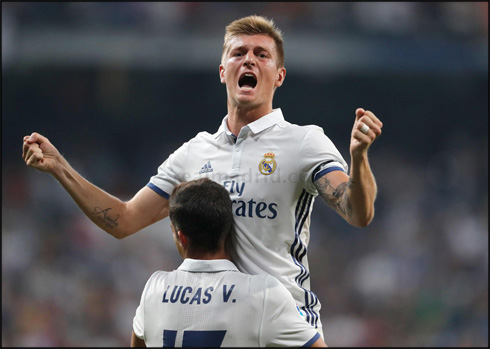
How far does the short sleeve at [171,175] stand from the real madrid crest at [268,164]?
0.55 m

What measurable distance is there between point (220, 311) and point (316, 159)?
897 mm

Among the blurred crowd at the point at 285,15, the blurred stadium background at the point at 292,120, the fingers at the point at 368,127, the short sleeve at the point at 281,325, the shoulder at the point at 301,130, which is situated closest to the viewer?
the fingers at the point at 368,127

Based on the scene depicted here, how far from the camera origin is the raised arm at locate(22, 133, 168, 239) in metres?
3.70

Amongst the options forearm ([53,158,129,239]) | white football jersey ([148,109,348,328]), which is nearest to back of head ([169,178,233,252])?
white football jersey ([148,109,348,328])

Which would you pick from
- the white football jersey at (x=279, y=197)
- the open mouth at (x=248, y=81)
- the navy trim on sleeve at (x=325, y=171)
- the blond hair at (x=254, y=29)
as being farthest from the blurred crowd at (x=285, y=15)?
the navy trim on sleeve at (x=325, y=171)

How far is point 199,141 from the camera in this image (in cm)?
397

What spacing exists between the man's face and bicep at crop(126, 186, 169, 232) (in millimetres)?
710

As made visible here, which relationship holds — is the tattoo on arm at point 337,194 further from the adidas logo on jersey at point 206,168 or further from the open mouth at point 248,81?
the open mouth at point 248,81

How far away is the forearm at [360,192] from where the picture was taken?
3057mm

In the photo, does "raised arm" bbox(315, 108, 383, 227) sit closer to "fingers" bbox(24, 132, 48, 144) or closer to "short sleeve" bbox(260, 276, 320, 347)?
"short sleeve" bbox(260, 276, 320, 347)

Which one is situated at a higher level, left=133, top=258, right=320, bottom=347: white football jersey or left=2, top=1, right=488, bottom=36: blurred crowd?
left=2, top=1, right=488, bottom=36: blurred crowd

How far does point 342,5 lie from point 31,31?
6.51 meters

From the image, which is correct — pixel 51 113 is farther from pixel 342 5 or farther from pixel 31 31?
pixel 342 5

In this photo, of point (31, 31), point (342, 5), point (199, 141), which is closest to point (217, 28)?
point (342, 5)
